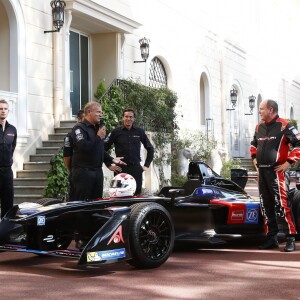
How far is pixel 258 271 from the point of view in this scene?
20.9 ft

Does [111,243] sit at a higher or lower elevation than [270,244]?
higher

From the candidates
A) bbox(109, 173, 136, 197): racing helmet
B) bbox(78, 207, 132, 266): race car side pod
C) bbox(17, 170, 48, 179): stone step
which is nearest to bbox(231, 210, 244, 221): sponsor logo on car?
bbox(109, 173, 136, 197): racing helmet

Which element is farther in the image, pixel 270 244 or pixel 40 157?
pixel 40 157

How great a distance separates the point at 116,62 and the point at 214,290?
42.0 feet

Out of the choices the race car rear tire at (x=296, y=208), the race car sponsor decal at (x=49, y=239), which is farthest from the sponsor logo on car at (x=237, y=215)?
the race car sponsor decal at (x=49, y=239)

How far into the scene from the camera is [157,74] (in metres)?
20.6

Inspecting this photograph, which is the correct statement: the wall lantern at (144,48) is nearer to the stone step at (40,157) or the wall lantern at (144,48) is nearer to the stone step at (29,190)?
the stone step at (40,157)

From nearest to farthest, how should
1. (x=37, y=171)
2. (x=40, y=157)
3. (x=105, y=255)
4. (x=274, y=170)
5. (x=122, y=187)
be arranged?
(x=105, y=255) → (x=122, y=187) → (x=274, y=170) → (x=37, y=171) → (x=40, y=157)

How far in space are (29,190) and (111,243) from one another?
23.5 feet

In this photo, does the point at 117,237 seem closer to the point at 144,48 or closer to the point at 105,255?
the point at 105,255

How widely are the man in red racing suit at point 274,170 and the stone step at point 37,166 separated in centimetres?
650

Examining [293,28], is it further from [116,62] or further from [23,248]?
[23,248]

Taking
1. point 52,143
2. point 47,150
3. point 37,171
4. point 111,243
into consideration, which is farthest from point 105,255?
point 52,143

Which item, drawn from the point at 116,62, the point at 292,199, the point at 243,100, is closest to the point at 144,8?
the point at 116,62
